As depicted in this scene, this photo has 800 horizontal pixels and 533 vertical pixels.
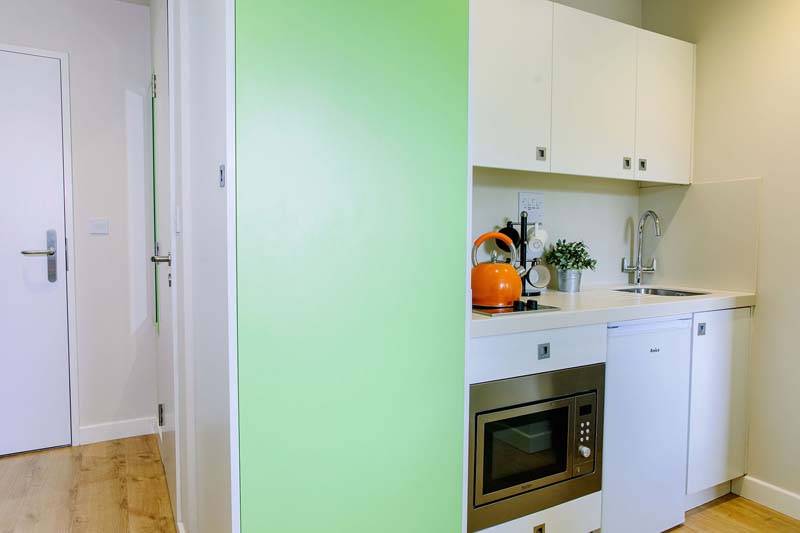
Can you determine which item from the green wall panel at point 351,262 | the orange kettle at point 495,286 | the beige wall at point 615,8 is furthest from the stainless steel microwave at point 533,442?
the beige wall at point 615,8

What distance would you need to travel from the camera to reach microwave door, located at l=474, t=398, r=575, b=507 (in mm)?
1603

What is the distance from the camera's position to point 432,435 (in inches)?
54.9

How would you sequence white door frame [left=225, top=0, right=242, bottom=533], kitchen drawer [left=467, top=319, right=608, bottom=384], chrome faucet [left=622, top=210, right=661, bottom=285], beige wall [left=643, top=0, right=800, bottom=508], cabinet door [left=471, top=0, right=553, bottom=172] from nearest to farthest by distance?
white door frame [left=225, top=0, right=242, bottom=533], kitchen drawer [left=467, top=319, right=608, bottom=384], cabinet door [left=471, top=0, right=553, bottom=172], beige wall [left=643, top=0, right=800, bottom=508], chrome faucet [left=622, top=210, right=661, bottom=285]

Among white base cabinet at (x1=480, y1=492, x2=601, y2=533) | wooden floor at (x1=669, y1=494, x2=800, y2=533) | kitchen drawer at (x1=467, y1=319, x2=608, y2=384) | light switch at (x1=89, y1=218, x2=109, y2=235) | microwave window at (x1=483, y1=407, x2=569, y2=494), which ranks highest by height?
light switch at (x1=89, y1=218, x2=109, y2=235)

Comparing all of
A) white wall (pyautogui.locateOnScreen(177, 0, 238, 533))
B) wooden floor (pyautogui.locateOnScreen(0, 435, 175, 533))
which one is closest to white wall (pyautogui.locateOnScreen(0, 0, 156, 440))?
wooden floor (pyautogui.locateOnScreen(0, 435, 175, 533))

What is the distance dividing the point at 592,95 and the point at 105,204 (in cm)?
258

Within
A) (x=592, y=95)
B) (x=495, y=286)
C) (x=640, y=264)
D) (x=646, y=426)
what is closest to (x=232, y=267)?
(x=495, y=286)

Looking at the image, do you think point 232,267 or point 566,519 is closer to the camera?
point 232,267

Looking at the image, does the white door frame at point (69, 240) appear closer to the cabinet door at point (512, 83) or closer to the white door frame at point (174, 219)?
the white door frame at point (174, 219)

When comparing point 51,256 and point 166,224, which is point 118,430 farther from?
point 166,224

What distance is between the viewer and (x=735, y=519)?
2.17 m

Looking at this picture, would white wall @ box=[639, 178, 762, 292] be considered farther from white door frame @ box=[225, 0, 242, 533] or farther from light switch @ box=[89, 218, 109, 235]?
light switch @ box=[89, 218, 109, 235]

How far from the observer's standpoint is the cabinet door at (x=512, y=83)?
196 centimetres

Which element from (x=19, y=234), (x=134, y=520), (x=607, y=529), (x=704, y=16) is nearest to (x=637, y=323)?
(x=607, y=529)
